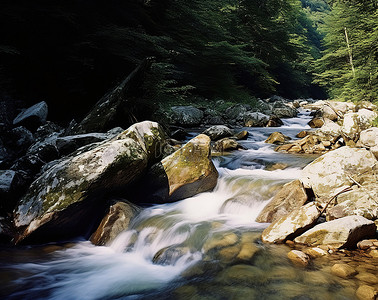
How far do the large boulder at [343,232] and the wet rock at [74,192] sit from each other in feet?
8.82

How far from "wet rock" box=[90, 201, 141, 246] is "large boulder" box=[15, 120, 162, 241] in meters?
0.27

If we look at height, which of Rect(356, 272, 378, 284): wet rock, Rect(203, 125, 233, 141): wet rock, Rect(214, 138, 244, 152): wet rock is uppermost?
Rect(203, 125, 233, 141): wet rock

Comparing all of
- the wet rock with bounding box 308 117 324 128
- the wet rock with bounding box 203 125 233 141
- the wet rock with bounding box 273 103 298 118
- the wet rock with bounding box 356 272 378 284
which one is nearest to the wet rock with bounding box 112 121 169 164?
the wet rock with bounding box 356 272 378 284

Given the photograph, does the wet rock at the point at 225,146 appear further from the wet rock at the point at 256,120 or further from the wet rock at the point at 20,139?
the wet rock at the point at 256,120

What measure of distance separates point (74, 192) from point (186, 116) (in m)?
9.67

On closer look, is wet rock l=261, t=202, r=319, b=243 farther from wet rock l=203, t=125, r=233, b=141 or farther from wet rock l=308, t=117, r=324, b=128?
wet rock l=308, t=117, r=324, b=128

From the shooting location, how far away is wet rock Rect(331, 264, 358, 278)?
2.37 metres

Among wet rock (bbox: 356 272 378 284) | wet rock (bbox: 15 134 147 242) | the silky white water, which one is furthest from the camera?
wet rock (bbox: 15 134 147 242)

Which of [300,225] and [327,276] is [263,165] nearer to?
[300,225]

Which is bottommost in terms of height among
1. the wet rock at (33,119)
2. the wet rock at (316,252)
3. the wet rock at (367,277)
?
the wet rock at (367,277)

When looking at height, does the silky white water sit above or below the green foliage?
below

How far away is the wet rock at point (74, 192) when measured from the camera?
349 centimetres

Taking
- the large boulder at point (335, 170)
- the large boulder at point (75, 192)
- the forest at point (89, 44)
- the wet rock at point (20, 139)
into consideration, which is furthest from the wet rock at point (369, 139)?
the wet rock at point (20, 139)

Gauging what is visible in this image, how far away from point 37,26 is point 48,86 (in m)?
1.71
